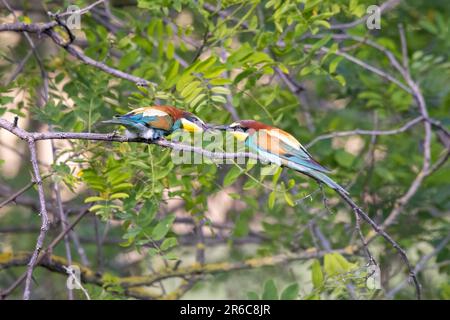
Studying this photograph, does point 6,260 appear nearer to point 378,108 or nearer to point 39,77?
point 39,77

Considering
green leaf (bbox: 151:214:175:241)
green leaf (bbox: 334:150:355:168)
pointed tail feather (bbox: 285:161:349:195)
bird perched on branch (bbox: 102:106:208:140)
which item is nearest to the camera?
bird perched on branch (bbox: 102:106:208:140)

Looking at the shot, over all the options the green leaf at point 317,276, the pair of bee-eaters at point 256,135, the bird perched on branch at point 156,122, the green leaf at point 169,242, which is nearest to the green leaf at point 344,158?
the green leaf at point 317,276

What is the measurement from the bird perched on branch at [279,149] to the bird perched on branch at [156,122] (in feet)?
0.65

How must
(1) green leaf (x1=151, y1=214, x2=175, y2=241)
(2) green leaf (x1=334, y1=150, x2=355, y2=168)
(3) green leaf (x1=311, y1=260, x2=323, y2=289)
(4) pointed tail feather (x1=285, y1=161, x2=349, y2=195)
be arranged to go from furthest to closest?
(2) green leaf (x1=334, y1=150, x2=355, y2=168) → (3) green leaf (x1=311, y1=260, x2=323, y2=289) → (1) green leaf (x1=151, y1=214, x2=175, y2=241) → (4) pointed tail feather (x1=285, y1=161, x2=349, y2=195)

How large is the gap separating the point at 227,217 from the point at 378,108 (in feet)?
5.03

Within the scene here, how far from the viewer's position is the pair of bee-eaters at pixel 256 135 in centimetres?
311

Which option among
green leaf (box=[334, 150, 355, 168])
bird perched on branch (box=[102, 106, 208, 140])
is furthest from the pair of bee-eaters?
green leaf (box=[334, 150, 355, 168])

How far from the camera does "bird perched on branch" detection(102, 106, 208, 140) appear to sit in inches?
119

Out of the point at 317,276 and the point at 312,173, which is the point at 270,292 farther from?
the point at 312,173

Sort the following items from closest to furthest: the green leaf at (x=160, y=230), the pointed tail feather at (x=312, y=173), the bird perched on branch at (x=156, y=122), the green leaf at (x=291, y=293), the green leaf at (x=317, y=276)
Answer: the bird perched on branch at (x=156, y=122)
the pointed tail feather at (x=312, y=173)
the green leaf at (x=160, y=230)
the green leaf at (x=317, y=276)
the green leaf at (x=291, y=293)

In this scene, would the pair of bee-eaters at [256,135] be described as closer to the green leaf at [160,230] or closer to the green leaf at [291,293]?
the green leaf at [160,230]

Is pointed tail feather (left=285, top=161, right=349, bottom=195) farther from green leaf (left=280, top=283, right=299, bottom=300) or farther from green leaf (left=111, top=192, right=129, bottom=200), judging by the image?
green leaf (left=280, top=283, right=299, bottom=300)

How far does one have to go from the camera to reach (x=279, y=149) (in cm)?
322
